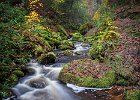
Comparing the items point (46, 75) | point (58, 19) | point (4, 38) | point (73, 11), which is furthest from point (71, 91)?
point (73, 11)

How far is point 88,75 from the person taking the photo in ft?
32.9

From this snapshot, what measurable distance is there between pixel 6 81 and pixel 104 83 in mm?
3817

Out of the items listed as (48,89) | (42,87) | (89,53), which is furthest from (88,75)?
(89,53)

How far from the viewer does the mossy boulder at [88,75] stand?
32.0 ft

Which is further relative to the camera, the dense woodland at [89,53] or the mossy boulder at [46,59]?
the mossy boulder at [46,59]

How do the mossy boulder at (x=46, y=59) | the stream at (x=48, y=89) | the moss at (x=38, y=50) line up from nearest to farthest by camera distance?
the stream at (x=48, y=89) → the mossy boulder at (x=46, y=59) → the moss at (x=38, y=50)

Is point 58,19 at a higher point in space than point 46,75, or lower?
higher

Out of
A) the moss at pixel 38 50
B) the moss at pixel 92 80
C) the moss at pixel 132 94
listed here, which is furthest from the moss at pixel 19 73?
the moss at pixel 132 94

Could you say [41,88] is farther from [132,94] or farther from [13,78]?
[132,94]

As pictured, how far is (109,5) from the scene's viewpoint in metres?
23.5

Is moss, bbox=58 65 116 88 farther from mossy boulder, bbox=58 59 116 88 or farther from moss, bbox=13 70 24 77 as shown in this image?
moss, bbox=13 70 24 77

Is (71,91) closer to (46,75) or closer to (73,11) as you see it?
(46,75)

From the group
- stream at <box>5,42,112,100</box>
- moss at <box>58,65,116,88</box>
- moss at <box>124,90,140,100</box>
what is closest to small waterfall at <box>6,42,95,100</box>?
stream at <box>5,42,112,100</box>

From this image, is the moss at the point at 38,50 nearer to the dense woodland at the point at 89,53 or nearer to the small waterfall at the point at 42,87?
the dense woodland at the point at 89,53
